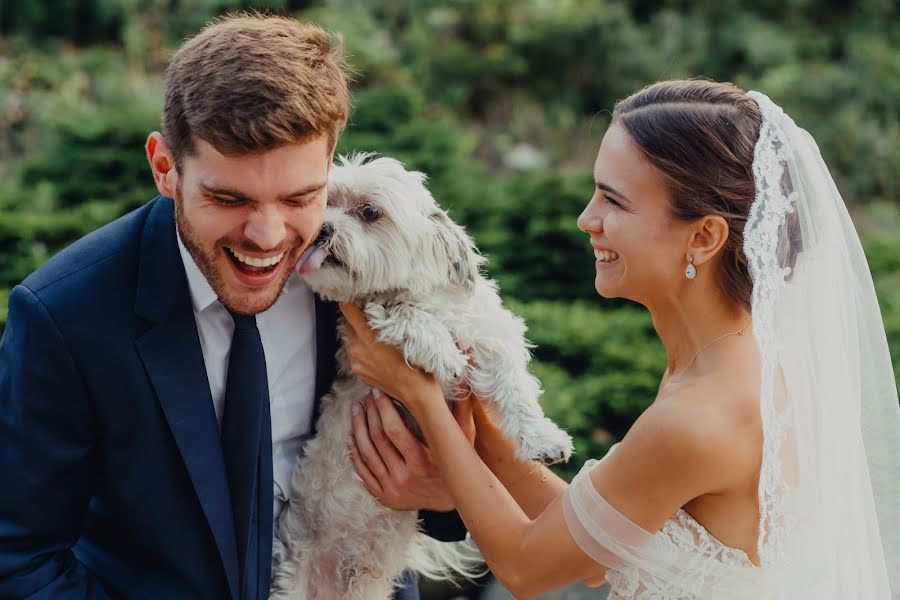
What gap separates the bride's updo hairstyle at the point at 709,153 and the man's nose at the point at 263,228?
1009mm

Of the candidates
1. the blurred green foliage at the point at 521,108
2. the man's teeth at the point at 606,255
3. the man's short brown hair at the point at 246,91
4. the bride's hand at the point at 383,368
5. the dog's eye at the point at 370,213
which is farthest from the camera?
the blurred green foliage at the point at 521,108

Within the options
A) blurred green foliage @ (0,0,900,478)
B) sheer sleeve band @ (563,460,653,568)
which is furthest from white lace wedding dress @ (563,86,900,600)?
blurred green foliage @ (0,0,900,478)

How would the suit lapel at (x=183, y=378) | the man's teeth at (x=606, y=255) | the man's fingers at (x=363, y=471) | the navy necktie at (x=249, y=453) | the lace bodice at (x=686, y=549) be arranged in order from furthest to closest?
the man's fingers at (x=363, y=471) < the man's teeth at (x=606, y=255) < the lace bodice at (x=686, y=549) < the navy necktie at (x=249, y=453) < the suit lapel at (x=183, y=378)

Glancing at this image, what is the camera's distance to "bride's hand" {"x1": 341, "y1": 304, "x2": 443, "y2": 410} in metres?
2.87

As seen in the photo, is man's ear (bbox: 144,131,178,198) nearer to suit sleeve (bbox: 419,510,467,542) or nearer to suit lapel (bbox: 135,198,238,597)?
suit lapel (bbox: 135,198,238,597)

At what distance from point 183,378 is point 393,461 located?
0.76m

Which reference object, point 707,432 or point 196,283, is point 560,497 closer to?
point 707,432

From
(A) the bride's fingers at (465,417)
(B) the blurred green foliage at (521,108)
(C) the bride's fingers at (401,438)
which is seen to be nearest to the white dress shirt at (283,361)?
(C) the bride's fingers at (401,438)

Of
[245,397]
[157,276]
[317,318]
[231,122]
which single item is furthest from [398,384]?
[231,122]

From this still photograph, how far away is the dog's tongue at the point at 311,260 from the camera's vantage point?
9.25ft

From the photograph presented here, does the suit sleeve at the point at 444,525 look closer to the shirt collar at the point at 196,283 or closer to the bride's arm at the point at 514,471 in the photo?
the bride's arm at the point at 514,471

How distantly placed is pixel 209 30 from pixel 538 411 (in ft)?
4.74

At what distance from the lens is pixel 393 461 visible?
2.94 metres

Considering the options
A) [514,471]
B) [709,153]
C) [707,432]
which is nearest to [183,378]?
[514,471]
